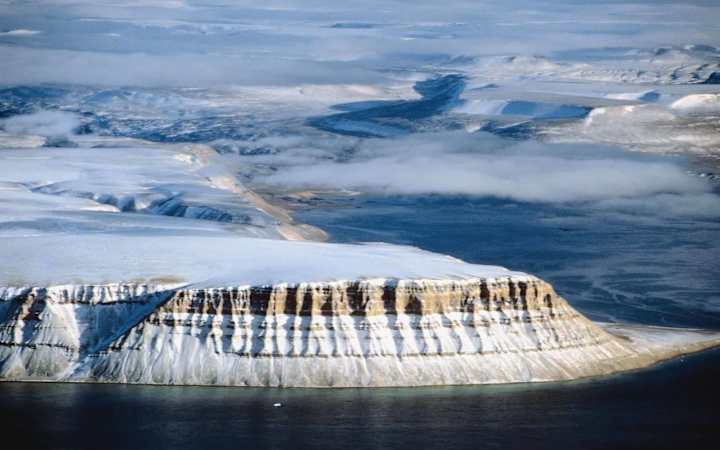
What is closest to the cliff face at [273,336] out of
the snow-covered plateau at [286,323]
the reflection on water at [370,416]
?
the snow-covered plateau at [286,323]

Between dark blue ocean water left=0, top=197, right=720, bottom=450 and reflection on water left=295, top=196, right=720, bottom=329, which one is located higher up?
dark blue ocean water left=0, top=197, right=720, bottom=450

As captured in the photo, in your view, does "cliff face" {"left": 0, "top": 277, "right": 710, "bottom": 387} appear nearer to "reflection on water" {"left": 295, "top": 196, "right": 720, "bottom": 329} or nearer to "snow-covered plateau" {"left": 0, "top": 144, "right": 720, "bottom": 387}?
"snow-covered plateau" {"left": 0, "top": 144, "right": 720, "bottom": 387}

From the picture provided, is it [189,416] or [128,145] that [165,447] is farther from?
[128,145]

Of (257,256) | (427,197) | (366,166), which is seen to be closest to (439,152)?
(366,166)

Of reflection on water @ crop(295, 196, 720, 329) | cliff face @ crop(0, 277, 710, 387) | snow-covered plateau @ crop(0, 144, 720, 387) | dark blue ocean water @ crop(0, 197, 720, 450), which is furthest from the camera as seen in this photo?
reflection on water @ crop(295, 196, 720, 329)

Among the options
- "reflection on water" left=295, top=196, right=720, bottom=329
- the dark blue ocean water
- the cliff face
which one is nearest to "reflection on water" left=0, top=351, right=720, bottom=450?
the dark blue ocean water

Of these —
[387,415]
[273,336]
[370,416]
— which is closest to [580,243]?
[273,336]
